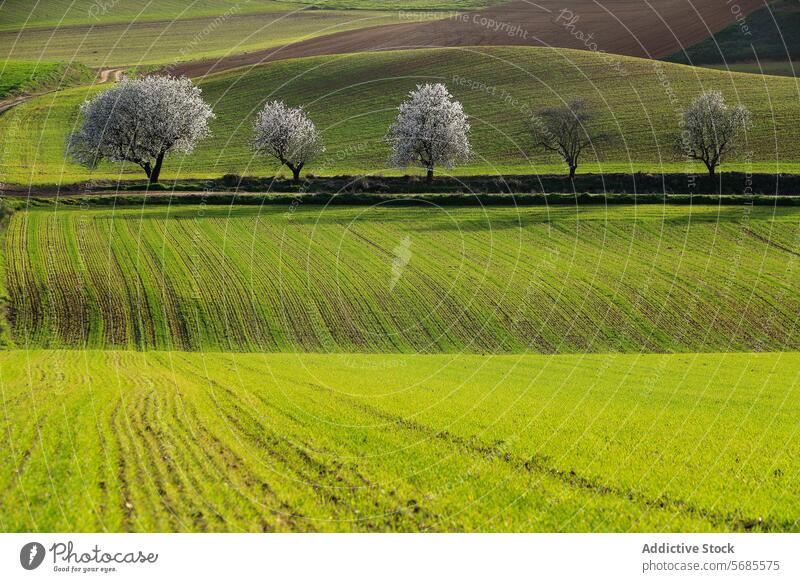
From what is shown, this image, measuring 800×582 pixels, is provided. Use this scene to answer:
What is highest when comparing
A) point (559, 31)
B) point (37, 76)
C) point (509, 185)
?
point (559, 31)

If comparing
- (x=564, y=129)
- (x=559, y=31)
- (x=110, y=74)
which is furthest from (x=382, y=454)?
(x=110, y=74)

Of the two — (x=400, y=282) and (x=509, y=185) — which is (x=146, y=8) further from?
(x=400, y=282)

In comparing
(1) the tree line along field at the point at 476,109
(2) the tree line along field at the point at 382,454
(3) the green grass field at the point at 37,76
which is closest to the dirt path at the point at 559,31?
(1) the tree line along field at the point at 476,109

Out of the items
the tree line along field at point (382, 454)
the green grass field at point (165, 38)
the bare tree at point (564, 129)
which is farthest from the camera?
the green grass field at point (165, 38)

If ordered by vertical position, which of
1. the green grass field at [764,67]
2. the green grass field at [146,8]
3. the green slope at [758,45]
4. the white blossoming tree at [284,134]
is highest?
the green grass field at [146,8]

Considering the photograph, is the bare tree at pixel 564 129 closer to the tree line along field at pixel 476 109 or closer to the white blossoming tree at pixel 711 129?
the tree line along field at pixel 476 109

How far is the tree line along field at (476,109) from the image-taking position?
3484 inches

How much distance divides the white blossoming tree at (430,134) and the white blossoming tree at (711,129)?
23.6 m

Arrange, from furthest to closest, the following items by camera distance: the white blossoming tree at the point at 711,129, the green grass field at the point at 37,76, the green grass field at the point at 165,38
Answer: the green grass field at the point at 165,38 < the green grass field at the point at 37,76 < the white blossoming tree at the point at 711,129

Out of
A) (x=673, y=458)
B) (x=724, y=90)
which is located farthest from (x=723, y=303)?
(x=724, y=90)

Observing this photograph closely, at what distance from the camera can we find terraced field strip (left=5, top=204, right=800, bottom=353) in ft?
125

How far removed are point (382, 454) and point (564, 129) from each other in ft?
229

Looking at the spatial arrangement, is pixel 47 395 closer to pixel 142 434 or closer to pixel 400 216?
pixel 142 434

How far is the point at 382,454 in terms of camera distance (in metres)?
17.1
